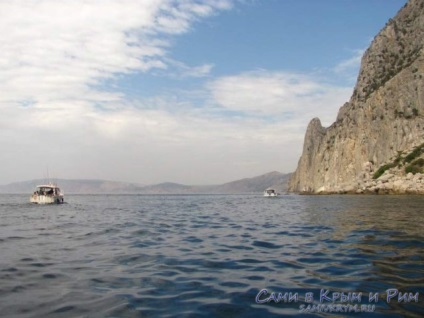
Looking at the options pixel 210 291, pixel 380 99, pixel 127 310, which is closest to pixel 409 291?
pixel 210 291

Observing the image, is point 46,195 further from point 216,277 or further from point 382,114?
point 382,114

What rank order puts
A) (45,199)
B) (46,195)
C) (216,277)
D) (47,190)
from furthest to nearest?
(47,190), (46,195), (45,199), (216,277)

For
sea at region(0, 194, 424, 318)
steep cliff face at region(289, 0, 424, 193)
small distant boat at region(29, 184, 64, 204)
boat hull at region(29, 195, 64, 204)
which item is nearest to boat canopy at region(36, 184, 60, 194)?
small distant boat at region(29, 184, 64, 204)

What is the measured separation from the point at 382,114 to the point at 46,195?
124 m

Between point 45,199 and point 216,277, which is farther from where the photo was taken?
point 45,199

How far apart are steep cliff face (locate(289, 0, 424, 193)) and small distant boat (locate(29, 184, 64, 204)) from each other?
91794 millimetres

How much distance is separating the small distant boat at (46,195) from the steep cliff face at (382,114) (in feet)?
301

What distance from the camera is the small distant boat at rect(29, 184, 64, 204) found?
7925 centimetres

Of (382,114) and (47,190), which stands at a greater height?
(382,114)

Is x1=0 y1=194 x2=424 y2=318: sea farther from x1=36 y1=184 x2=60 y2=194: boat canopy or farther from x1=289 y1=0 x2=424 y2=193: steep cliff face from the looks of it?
x1=289 y1=0 x2=424 y2=193: steep cliff face

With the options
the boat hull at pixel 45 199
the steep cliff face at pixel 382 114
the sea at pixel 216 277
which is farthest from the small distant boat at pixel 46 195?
the steep cliff face at pixel 382 114

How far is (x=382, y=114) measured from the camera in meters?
146

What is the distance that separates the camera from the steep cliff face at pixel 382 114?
437 ft

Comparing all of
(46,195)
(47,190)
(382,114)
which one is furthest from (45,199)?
(382,114)
